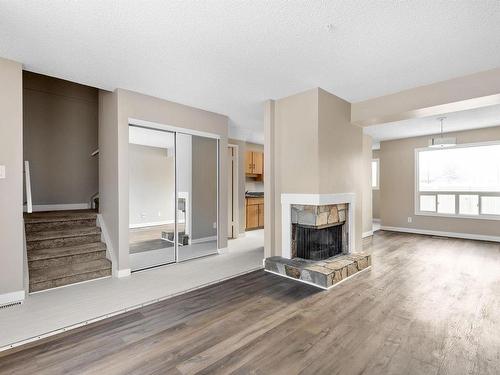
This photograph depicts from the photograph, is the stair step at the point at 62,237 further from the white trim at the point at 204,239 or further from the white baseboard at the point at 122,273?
the white trim at the point at 204,239

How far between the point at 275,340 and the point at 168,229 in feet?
8.79

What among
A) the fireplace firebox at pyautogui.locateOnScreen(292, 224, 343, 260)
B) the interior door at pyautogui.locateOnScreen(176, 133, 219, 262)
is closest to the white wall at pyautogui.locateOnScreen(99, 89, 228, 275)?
the interior door at pyautogui.locateOnScreen(176, 133, 219, 262)

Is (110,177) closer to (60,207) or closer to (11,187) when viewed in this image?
(11,187)

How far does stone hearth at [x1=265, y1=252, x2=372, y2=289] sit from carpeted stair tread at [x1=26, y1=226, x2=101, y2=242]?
8.77ft

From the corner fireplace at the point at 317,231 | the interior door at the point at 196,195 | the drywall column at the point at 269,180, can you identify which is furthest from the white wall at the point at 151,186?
the corner fireplace at the point at 317,231

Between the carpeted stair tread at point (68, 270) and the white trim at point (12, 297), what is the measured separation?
245 mm

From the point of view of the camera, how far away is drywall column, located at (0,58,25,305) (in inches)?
111

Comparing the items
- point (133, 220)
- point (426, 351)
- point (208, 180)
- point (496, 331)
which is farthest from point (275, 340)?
point (208, 180)

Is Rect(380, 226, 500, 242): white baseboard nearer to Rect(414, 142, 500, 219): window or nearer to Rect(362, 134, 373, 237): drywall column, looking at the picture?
Rect(414, 142, 500, 219): window

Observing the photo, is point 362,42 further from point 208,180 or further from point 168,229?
point 168,229

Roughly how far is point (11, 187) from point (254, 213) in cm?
549

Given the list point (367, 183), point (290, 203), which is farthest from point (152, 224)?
point (367, 183)

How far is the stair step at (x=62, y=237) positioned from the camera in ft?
11.6

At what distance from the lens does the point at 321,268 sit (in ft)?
11.3
